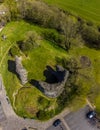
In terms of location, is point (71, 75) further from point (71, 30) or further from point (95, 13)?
point (95, 13)

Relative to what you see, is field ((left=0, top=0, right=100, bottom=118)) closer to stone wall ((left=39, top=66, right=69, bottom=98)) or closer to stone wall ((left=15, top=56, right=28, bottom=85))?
stone wall ((left=15, top=56, right=28, bottom=85))

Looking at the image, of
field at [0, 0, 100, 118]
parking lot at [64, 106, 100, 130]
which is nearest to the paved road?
field at [0, 0, 100, 118]

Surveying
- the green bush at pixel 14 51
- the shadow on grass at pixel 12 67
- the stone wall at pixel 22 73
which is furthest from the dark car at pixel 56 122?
the green bush at pixel 14 51

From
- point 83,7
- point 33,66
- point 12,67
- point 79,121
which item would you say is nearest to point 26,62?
point 33,66

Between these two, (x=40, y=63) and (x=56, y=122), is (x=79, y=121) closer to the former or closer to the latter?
(x=56, y=122)

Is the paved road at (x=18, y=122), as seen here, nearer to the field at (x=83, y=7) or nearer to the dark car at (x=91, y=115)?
the dark car at (x=91, y=115)

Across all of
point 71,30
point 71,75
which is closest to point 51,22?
point 71,30
